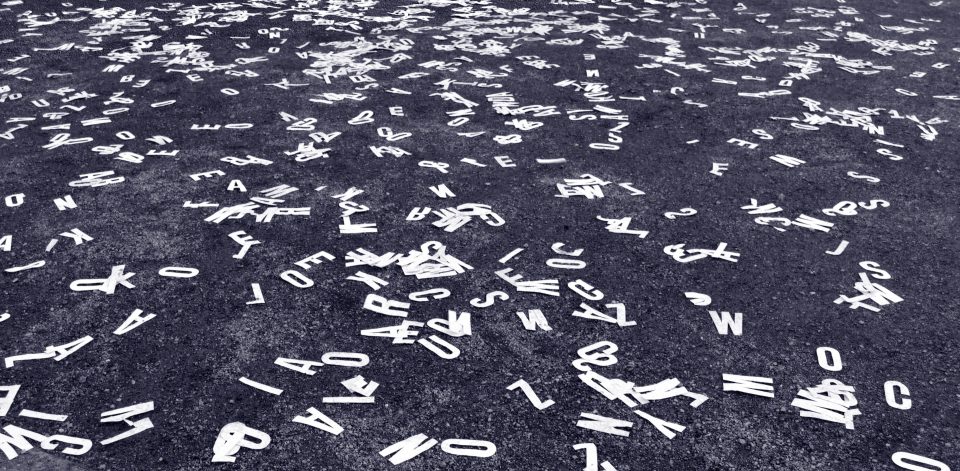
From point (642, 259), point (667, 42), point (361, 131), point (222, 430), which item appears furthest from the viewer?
point (667, 42)

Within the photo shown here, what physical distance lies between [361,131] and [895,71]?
22.3 feet

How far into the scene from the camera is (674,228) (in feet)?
18.0

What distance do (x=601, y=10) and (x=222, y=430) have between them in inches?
420

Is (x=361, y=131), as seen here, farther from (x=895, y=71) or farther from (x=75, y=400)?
(x=895, y=71)

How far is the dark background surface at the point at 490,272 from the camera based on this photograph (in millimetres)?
3570

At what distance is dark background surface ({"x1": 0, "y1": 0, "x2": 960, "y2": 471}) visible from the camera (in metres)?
3.57

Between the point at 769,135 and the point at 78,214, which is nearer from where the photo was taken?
the point at 78,214

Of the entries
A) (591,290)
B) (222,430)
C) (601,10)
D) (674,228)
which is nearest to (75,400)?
(222,430)

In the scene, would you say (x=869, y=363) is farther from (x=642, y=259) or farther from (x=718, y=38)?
(x=718, y=38)

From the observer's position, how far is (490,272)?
4887mm

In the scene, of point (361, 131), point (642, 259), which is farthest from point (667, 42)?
point (642, 259)

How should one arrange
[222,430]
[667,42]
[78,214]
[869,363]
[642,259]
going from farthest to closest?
[667,42], [78,214], [642,259], [869,363], [222,430]

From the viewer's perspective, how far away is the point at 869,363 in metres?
4.08

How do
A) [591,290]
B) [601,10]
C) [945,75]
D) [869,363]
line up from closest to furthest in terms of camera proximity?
[869,363]
[591,290]
[945,75]
[601,10]
